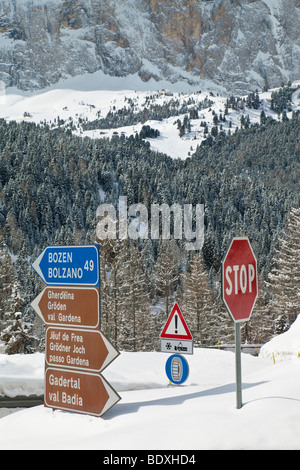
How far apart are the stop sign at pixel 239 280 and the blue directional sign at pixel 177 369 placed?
4.61 meters

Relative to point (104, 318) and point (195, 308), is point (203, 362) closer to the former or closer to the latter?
point (104, 318)

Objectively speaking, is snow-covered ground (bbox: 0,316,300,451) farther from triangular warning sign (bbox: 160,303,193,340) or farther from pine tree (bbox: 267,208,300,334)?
pine tree (bbox: 267,208,300,334)

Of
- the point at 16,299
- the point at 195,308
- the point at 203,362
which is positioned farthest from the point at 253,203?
the point at 203,362

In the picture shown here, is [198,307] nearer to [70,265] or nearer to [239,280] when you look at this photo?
[70,265]

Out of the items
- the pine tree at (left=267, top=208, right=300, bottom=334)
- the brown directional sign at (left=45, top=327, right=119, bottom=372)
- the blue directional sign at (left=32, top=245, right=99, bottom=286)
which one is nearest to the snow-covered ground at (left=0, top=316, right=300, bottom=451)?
the brown directional sign at (left=45, top=327, right=119, bottom=372)

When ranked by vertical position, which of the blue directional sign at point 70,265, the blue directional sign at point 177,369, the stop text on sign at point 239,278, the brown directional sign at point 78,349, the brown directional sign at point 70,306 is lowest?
the blue directional sign at point 177,369

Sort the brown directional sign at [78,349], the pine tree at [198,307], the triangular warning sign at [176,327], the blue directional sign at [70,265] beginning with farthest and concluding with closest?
1. the pine tree at [198,307]
2. the triangular warning sign at [176,327]
3. the blue directional sign at [70,265]
4. the brown directional sign at [78,349]

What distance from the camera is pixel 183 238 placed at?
12662 centimetres

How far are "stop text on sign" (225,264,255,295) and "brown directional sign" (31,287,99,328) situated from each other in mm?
2385

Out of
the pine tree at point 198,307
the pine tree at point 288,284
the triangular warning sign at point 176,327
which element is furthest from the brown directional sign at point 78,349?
the pine tree at point 198,307

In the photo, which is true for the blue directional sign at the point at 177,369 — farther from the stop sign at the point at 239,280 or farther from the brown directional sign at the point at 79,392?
the stop sign at the point at 239,280

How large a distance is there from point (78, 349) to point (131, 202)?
136780 millimetres

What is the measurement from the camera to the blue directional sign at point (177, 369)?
10.8 m
